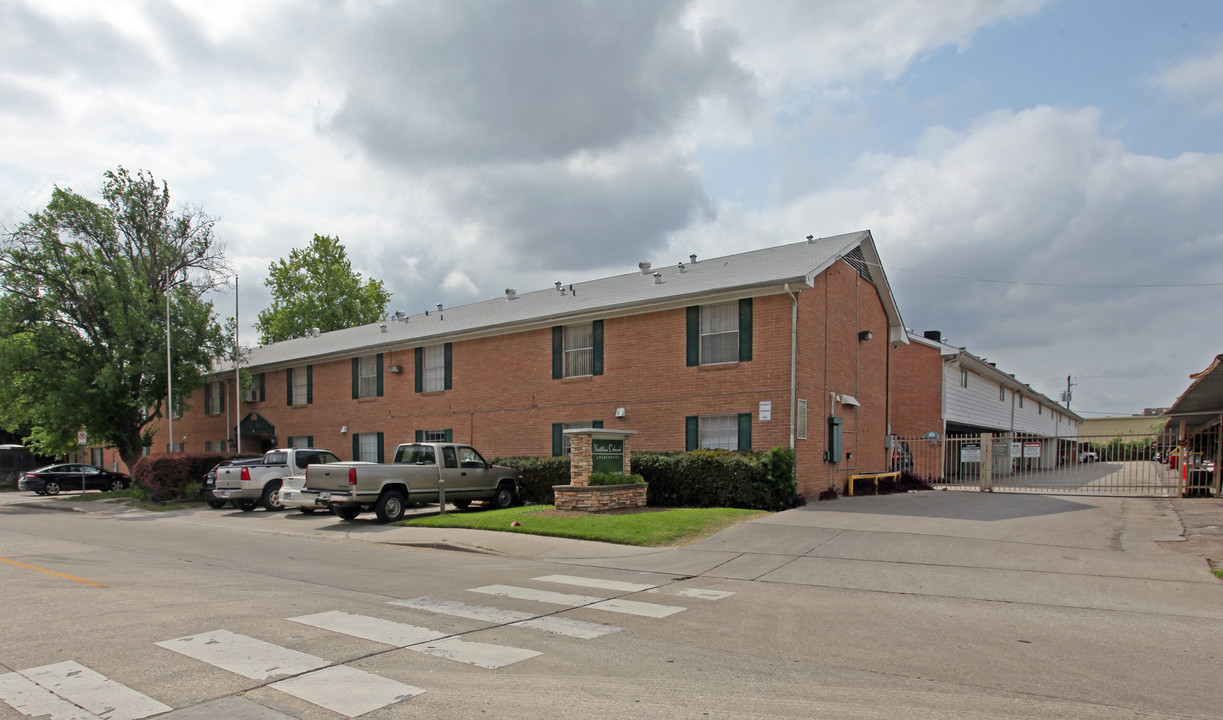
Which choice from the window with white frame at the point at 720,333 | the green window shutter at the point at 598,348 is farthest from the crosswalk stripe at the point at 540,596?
the green window shutter at the point at 598,348

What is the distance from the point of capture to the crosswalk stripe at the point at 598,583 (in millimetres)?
9453

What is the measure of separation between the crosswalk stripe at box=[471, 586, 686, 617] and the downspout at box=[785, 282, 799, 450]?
35.1ft

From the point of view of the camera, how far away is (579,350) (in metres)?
23.2

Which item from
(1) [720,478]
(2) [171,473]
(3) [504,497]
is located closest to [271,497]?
(2) [171,473]

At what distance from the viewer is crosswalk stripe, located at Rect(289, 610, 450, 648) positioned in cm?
661

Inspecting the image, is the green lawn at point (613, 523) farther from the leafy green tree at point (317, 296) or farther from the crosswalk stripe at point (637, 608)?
the leafy green tree at point (317, 296)

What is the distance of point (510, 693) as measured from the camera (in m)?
5.19

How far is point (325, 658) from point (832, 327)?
58.0 ft

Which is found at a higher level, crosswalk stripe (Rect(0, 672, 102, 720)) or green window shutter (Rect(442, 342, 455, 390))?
green window shutter (Rect(442, 342, 455, 390))

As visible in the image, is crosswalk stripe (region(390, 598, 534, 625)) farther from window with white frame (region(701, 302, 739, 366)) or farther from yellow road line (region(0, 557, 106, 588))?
window with white frame (region(701, 302, 739, 366))

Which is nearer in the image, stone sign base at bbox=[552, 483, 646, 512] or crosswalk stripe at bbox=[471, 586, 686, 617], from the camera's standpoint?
crosswalk stripe at bbox=[471, 586, 686, 617]

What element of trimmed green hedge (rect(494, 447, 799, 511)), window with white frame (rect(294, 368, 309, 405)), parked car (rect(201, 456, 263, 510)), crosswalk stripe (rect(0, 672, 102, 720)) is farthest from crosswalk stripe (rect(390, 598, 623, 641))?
window with white frame (rect(294, 368, 309, 405))

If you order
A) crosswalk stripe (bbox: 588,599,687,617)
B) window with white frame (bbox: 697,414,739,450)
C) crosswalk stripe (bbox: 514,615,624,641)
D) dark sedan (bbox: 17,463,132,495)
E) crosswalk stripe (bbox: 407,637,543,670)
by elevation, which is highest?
window with white frame (bbox: 697,414,739,450)

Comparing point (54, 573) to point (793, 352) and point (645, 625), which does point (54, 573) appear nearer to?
point (645, 625)
